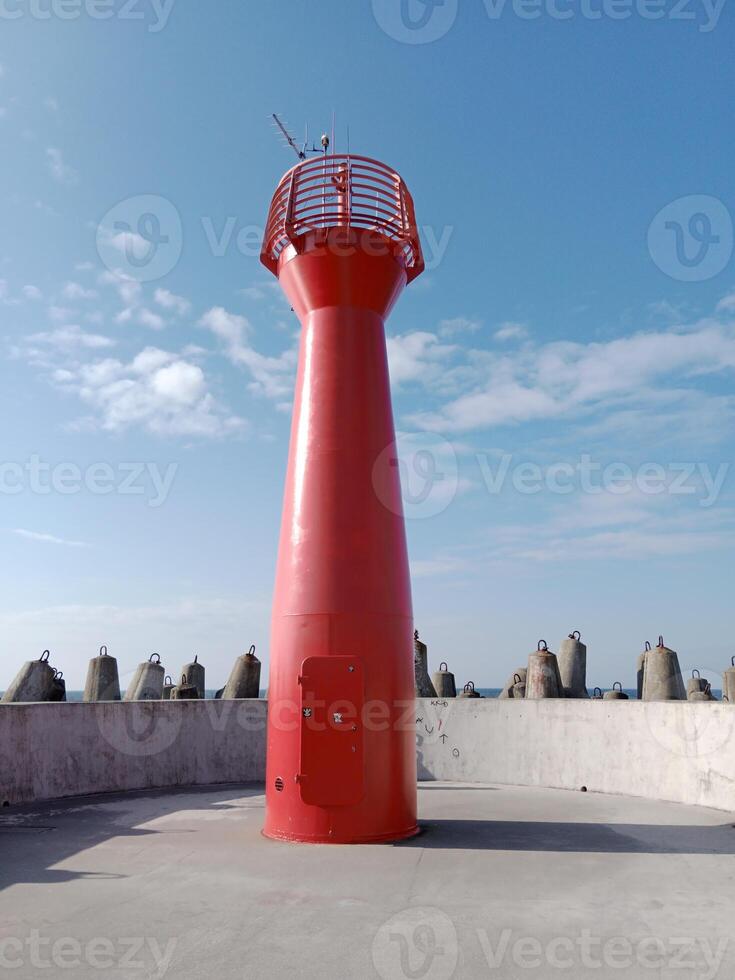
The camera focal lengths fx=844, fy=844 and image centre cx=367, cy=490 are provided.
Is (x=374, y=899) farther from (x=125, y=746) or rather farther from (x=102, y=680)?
(x=102, y=680)

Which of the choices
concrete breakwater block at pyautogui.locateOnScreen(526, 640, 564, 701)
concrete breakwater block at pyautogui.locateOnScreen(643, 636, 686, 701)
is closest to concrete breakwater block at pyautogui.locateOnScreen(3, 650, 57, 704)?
concrete breakwater block at pyautogui.locateOnScreen(526, 640, 564, 701)

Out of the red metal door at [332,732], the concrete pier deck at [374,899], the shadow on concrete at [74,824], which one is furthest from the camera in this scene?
the red metal door at [332,732]

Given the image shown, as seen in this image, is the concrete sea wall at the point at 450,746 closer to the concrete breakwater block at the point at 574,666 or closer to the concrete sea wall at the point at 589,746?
the concrete sea wall at the point at 589,746

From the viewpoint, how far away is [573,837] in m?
10.5

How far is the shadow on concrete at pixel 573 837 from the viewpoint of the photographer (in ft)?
32.2

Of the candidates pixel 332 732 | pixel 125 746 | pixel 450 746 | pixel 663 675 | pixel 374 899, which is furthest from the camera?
pixel 663 675

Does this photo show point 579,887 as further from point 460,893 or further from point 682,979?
point 682,979

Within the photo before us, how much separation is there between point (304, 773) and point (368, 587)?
2.33 metres

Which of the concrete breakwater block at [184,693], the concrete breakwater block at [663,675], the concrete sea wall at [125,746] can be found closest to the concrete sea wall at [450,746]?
the concrete sea wall at [125,746]

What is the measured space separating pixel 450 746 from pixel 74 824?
295 inches

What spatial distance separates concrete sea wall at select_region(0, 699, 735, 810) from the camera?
1330 cm

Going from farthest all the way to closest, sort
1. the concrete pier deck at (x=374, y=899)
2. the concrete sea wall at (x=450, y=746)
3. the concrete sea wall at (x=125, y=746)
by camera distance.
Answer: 1. the concrete sea wall at (x=125, y=746)
2. the concrete sea wall at (x=450, y=746)
3. the concrete pier deck at (x=374, y=899)

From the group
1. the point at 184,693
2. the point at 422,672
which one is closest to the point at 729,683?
the point at 422,672

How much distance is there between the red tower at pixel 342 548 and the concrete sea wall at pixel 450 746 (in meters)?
5.13
